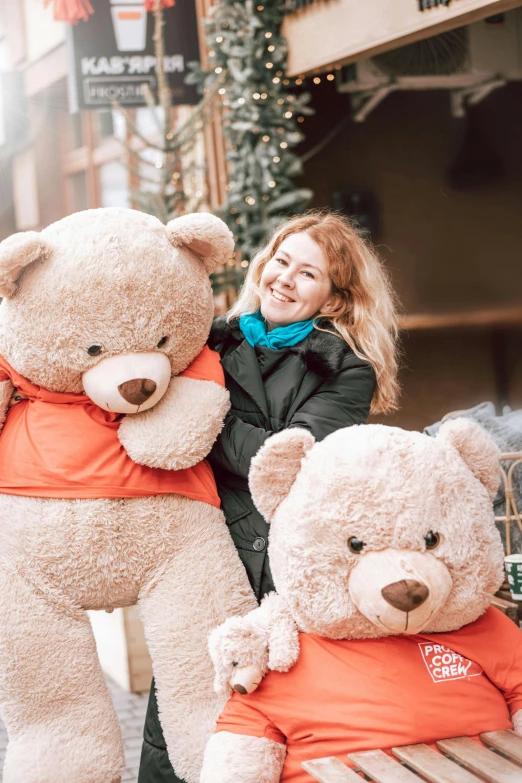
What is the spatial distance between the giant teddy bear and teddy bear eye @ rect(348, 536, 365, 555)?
0.61 m

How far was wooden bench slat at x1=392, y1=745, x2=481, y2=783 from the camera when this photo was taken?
5.38 ft

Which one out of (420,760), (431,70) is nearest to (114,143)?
(431,70)

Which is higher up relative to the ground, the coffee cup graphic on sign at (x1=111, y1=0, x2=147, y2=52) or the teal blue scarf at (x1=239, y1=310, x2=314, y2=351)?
the coffee cup graphic on sign at (x1=111, y1=0, x2=147, y2=52)

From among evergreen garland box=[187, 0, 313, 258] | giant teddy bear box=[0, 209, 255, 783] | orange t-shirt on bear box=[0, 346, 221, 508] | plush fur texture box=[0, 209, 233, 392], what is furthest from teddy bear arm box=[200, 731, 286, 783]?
evergreen garland box=[187, 0, 313, 258]

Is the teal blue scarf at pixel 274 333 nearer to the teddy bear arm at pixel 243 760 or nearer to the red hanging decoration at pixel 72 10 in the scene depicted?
the teddy bear arm at pixel 243 760

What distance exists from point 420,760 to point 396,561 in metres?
0.38

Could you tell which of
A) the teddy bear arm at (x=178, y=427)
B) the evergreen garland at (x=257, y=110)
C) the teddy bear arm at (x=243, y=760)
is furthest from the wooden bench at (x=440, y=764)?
the evergreen garland at (x=257, y=110)

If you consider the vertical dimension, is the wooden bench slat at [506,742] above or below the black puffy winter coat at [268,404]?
below

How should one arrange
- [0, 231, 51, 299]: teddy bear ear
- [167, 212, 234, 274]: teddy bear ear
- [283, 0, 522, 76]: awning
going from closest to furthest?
[0, 231, 51, 299]: teddy bear ear
[167, 212, 234, 274]: teddy bear ear
[283, 0, 522, 76]: awning

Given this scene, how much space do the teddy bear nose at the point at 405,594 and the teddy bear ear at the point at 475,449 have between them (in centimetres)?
32

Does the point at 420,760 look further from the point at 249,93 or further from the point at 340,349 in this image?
the point at 249,93

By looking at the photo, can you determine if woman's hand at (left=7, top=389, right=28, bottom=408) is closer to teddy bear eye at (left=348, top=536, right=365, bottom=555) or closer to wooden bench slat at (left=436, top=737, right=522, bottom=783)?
teddy bear eye at (left=348, top=536, right=365, bottom=555)

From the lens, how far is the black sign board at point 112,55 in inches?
231

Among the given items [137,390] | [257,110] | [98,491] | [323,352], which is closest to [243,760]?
[98,491]
